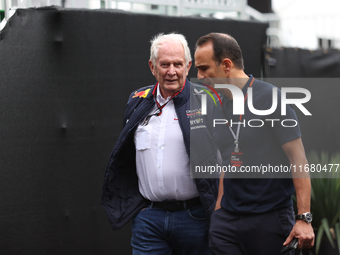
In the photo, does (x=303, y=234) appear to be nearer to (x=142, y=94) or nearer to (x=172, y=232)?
(x=172, y=232)

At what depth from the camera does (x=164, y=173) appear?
3107 millimetres

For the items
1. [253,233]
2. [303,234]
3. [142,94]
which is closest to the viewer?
[303,234]

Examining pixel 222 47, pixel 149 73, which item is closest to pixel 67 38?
pixel 149 73

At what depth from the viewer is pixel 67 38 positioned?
460 centimetres

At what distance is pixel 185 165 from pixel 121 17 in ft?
7.87

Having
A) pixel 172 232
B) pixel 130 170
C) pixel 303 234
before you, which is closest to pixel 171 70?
pixel 130 170

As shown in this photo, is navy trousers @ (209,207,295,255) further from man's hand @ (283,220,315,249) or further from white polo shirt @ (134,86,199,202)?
white polo shirt @ (134,86,199,202)

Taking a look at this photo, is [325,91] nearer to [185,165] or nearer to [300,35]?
[300,35]

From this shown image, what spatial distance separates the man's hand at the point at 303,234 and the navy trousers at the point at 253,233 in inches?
5.5

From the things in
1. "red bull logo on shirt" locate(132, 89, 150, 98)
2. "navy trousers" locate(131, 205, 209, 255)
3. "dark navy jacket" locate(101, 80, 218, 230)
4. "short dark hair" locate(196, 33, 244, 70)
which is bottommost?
"navy trousers" locate(131, 205, 209, 255)

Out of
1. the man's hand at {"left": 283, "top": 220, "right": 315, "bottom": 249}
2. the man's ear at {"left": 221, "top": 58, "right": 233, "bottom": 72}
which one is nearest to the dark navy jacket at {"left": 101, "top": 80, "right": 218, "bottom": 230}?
the man's ear at {"left": 221, "top": 58, "right": 233, "bottom": 72}

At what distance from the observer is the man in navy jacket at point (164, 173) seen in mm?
3125

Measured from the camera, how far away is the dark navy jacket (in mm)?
3154

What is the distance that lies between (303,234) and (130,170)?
55.3 inches
